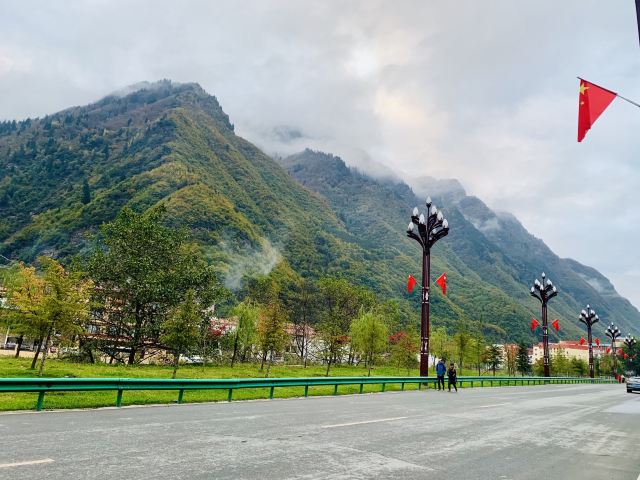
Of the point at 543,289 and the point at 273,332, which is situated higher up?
the point at 543,289

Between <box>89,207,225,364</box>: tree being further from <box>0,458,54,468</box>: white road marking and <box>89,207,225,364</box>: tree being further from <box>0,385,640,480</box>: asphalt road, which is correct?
<box>0,458,54,468</box>: white road marking

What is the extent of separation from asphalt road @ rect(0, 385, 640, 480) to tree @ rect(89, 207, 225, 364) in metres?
38.5

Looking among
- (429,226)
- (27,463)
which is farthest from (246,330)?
(27,463)

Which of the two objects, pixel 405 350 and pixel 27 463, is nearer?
pixel 27 463

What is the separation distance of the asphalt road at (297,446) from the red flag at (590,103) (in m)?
6.98

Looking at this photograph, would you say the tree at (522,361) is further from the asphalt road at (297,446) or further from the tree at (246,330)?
the asphalt road at (297,446)

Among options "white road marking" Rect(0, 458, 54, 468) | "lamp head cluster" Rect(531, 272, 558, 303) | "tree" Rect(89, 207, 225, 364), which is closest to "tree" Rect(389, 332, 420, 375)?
"lamp head cluster" Rect(531, 272, 558, 303)

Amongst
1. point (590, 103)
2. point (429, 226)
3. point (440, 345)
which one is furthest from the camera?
point (440, 345)

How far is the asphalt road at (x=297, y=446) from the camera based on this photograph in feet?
18.6

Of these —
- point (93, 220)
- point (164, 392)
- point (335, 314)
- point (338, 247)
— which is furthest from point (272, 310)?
point (338, 247)

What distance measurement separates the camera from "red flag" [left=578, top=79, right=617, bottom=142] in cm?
1040

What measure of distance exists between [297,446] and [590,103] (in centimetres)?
973

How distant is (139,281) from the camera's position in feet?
159

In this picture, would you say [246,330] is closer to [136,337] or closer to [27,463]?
[136,337]
